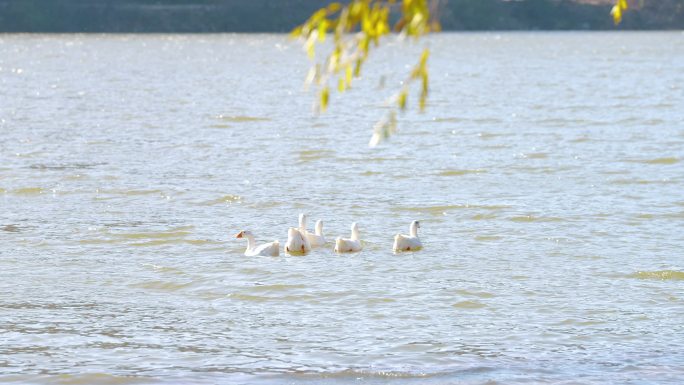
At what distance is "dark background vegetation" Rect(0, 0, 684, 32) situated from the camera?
140500mm

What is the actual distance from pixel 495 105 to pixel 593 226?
929 inches

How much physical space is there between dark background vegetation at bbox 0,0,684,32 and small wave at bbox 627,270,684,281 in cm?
12618

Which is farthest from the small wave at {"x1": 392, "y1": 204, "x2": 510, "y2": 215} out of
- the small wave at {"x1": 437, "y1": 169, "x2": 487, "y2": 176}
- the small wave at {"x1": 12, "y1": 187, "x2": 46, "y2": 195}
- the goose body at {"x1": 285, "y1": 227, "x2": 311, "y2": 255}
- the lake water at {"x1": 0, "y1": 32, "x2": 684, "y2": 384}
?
the small wave at {"x1": 12, "y1": 187, "x2": 46, "y2": 195}

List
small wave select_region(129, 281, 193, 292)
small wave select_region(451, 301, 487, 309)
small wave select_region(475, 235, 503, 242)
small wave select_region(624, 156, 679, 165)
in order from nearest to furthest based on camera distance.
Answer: small wave select_region(451, 301, 487, 309) < small wave select_region(129, 281, 193, 292) < small wave select_region(475, 235, 503, 242) < small wave select_region(624, 156, 679, 165)

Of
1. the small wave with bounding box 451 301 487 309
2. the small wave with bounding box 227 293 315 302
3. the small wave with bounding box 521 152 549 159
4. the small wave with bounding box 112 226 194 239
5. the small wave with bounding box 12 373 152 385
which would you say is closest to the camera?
the small wave with bounding box 12 373 152 385

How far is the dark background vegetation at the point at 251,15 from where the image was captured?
461 ft

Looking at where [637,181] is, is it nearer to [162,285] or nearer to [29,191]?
[29,191]

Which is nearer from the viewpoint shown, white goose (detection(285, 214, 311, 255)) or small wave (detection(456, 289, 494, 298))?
small wave (detection(456, 289, 494, 298))

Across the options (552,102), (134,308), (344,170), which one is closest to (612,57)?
(552,102)

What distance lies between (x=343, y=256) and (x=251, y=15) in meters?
135

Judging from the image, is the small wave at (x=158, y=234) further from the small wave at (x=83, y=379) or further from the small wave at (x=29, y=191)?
the small wave at (x=83, y=379)

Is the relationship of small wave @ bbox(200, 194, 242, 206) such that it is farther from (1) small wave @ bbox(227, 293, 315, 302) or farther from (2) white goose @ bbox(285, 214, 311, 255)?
(1) small wave @ bbox(227, 293, 315, 302)

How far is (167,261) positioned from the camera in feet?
54.3

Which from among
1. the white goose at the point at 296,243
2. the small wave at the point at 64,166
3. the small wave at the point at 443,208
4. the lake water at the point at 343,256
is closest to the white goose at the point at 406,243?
the lake water at the point at 343,256
